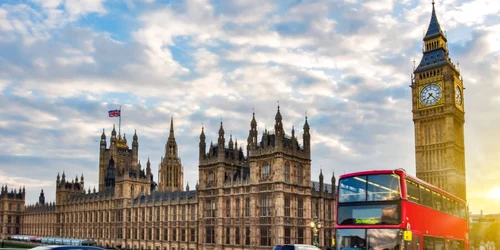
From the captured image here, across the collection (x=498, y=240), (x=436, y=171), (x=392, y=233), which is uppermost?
(x=436, y=171)

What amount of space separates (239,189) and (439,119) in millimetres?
50228

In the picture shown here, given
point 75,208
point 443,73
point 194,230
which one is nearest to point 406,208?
point 194,230

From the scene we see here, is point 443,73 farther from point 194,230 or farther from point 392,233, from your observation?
point 392,233

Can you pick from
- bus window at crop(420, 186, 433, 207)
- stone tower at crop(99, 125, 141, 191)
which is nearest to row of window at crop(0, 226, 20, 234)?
stone tower at crop(99, 125, 141, 191)

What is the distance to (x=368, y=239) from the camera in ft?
82.6

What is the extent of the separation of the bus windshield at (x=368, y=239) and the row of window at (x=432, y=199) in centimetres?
242

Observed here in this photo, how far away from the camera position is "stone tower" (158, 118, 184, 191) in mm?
132750

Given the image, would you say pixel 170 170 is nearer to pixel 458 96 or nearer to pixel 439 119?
pixel 439 119

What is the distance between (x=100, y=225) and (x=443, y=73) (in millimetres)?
81280

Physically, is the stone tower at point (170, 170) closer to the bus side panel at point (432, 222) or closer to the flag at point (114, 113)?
the flag at point (114, 113)

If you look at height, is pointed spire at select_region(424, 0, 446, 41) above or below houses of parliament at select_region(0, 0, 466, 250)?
above

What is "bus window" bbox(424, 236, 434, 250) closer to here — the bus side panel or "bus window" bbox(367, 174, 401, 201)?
the bus side panel

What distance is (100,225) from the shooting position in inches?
4473

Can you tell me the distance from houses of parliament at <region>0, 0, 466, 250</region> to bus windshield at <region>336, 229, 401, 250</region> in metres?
38.0
